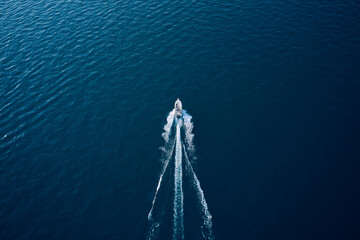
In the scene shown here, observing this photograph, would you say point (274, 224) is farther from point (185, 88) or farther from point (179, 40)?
point (179, 40)

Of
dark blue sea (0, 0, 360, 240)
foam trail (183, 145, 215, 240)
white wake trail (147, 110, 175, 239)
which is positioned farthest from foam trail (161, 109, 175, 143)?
foam trail (183, 145, 215, 240)

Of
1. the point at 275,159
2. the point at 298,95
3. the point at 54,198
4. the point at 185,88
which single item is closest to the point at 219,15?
the point at 185,88

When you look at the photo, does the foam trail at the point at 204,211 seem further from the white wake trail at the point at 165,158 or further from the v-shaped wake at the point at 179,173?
the white wake trail at the point at 165,158

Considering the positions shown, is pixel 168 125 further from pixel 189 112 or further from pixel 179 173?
pixel 179 173

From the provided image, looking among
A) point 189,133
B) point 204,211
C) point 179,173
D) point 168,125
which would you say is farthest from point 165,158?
point 204,211

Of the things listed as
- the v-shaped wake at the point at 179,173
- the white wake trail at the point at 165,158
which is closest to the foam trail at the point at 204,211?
the v-shaped wake at the point at 179,173
